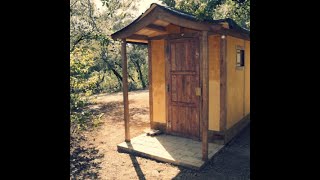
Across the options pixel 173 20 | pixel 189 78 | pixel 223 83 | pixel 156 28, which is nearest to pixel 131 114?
pixel 189 78

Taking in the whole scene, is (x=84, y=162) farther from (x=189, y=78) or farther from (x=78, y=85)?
(x=189, y=78)

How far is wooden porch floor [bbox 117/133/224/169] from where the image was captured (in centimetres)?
559

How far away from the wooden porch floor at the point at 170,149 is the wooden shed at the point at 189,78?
315 millimetres

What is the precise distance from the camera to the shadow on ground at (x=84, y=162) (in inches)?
210

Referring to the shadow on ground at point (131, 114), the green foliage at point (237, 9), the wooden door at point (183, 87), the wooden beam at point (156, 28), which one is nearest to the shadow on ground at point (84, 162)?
the wooden door at point (183, 87)

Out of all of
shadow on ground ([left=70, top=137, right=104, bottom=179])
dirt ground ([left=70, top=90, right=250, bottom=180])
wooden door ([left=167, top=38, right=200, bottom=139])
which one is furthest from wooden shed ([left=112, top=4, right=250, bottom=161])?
shadow on ground ([left=70, top=137, right=104, bottom=179])

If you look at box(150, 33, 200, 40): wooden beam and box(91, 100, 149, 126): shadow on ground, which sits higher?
box(150, 33, 200, 40): wooden beam

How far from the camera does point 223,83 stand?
653cm

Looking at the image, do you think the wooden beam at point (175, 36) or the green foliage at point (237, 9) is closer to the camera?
→ the wooden beam at point (175, 36)

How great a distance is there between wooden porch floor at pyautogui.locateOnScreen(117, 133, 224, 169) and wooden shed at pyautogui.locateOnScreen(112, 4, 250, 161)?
0.31 meters

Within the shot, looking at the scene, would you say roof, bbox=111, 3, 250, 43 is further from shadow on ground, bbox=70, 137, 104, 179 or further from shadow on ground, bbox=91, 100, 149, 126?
shadow on ground, bbox=91, 100, 149, 126

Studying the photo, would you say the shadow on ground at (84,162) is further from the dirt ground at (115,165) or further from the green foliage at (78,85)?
the green foliage at (78,85)
